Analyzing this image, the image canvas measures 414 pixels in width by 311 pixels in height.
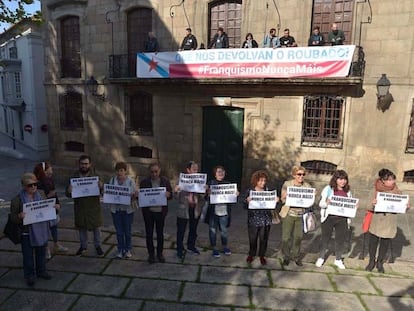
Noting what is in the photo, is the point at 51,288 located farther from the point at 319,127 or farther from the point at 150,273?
the point at 319,127

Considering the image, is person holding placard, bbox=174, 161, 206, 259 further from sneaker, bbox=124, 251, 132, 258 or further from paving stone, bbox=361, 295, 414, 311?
paving stone, bbox=361, 295, 414, 311

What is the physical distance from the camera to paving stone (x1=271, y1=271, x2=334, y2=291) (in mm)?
5387

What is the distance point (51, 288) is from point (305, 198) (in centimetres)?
435

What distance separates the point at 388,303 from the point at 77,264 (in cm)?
514

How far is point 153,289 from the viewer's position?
17.0ft

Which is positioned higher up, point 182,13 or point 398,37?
point 182,13

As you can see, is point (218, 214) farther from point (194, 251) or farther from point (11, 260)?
point (11, 260)

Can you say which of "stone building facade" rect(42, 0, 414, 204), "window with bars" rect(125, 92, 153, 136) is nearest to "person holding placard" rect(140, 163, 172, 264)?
"stone building facade" rect(42, 0, 414, 204)

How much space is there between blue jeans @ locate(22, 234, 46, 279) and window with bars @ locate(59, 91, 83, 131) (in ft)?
31.2

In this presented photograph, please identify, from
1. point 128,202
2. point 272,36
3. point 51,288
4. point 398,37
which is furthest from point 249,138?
point 51,288

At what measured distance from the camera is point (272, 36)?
1032 centimetres

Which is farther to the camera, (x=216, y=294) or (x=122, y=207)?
(x=122, y=207)

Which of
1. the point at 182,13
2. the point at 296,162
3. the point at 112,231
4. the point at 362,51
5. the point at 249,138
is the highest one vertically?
the point at 182,13

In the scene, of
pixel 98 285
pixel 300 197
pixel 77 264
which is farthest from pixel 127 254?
pixel 300 197
